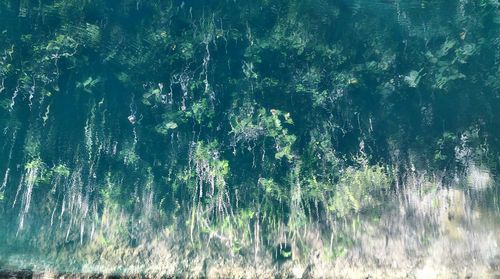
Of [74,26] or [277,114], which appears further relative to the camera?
[277,114]

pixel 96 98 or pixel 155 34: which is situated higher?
pixel 155 34

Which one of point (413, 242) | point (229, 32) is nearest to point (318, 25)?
point (229, 32)

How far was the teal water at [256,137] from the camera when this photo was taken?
9.84 m

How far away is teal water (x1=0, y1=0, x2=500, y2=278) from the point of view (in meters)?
9.84

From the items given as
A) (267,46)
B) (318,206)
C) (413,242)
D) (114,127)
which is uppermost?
(267,46)

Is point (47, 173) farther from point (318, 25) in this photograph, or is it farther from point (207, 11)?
point (318, 25)

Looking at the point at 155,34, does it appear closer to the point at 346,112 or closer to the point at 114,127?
the point at 114,127

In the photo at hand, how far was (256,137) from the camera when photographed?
10.3 meters

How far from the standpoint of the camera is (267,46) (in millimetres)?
10258

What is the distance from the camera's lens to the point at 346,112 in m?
10.8

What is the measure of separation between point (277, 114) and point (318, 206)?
234 cm

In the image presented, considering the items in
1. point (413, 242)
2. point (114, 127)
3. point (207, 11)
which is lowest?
point (413, 242)

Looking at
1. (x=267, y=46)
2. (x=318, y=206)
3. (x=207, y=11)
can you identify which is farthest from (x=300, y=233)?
(x=207, y=11)

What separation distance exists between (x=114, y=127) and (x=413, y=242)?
24.1ft
